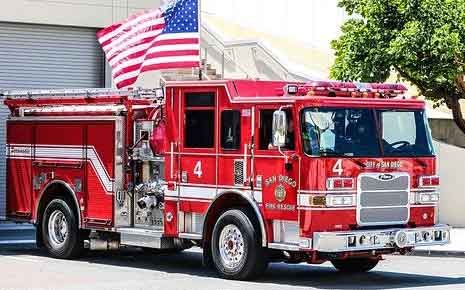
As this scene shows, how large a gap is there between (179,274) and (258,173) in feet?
6.77

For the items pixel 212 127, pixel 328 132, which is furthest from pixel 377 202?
pixel 212 127

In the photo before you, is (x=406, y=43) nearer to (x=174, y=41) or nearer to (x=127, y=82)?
(x=174, y=41)

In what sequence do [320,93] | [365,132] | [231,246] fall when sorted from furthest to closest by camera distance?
[231,246] < [365,132] < [320,93]

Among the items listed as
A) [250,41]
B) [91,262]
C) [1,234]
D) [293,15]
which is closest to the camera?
[91,262]

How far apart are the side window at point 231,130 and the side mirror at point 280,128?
876mm

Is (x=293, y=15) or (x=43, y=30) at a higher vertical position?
(x=293, y=15)

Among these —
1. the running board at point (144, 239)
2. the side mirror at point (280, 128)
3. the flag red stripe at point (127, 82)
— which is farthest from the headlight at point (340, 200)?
the flag red stripe at point (127, 82)

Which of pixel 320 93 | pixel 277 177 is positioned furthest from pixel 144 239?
pixel 320 93

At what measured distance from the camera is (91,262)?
17953mm

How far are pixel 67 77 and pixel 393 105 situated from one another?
996 cm

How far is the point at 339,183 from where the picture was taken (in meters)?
14.9

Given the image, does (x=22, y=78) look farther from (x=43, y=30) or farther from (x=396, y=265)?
(x=396, y=265)

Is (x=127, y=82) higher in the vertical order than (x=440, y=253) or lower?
higher

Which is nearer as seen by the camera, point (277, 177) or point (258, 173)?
point (277, 177)
